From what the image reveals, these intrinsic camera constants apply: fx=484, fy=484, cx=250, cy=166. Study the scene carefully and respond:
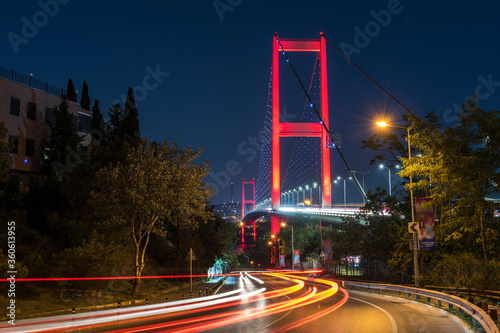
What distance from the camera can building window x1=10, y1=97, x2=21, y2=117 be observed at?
34.0 metres

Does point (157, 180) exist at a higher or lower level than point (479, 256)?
higher

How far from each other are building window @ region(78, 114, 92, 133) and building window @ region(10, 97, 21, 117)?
30.7ft

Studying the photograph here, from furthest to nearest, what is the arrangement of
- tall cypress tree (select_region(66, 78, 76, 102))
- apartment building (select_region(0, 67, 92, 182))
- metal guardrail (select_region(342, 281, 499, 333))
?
tall cypress tree (select_region(66, 78, 76, 102)) → apartment building (select_region(0, 67, 92, 182)) → metal guardrail (select_region(342, 281, 499, 333))

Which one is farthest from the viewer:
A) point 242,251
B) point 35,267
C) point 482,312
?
point 242,251

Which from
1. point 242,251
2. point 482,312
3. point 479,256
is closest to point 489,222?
point 479,256

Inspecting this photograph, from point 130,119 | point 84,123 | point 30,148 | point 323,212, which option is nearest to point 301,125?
point 323,212

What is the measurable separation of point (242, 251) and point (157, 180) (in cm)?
13695

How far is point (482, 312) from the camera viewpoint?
12.5 meters

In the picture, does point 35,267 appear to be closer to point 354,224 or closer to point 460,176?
point 460,176

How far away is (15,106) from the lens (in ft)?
112

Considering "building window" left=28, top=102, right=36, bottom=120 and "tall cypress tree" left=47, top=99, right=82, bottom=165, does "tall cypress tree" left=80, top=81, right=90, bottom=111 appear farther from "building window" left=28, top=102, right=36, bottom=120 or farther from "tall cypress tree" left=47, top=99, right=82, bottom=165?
"tall cypress tree" left=47, top=99, right=82, bottom=165

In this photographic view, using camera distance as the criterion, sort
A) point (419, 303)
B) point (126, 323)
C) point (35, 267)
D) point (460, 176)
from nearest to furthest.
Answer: point (126, 323), point (35, 267), point (419, 303), point (460, 176)

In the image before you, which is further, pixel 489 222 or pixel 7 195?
pixel 7 195

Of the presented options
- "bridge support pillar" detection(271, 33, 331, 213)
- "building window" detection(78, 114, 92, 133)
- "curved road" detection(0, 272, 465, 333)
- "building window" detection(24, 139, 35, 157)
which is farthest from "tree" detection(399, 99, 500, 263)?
"bridge support pillar" detection(271, 33, 331, 213)
